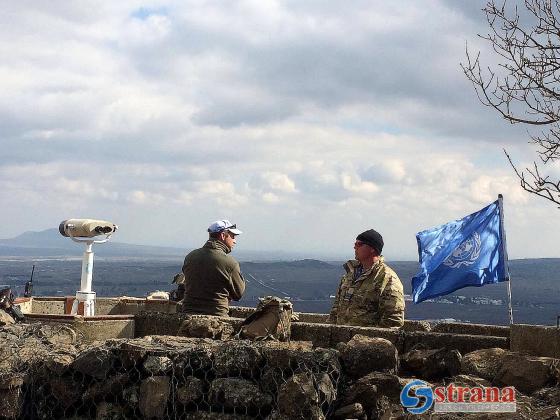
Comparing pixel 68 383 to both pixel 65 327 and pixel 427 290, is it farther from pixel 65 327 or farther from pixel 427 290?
pixel 427 290

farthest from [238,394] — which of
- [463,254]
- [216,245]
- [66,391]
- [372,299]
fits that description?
[463,254]

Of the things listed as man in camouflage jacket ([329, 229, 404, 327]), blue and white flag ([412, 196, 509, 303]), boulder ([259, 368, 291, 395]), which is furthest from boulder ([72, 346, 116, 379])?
blue and white flag ([412, 196, 509, 303])

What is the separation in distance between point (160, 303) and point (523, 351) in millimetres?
5511

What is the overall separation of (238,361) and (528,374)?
7.80ft

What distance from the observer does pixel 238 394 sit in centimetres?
739

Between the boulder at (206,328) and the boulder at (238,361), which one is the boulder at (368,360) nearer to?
the boulder at (238,361)

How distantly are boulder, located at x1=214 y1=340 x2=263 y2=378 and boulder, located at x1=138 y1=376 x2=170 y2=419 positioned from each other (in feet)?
1.63

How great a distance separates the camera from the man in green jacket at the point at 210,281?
9.75 m

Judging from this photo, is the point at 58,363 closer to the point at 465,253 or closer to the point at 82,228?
the point at 82,228

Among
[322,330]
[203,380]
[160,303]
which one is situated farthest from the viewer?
[160,303]

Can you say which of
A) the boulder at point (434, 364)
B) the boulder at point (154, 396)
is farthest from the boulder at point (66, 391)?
the boulder at point (434, 364)

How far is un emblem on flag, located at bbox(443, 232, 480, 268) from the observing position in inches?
495

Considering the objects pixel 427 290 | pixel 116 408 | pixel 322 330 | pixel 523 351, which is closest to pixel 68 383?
pixel 116 408

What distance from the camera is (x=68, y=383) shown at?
316 inches
